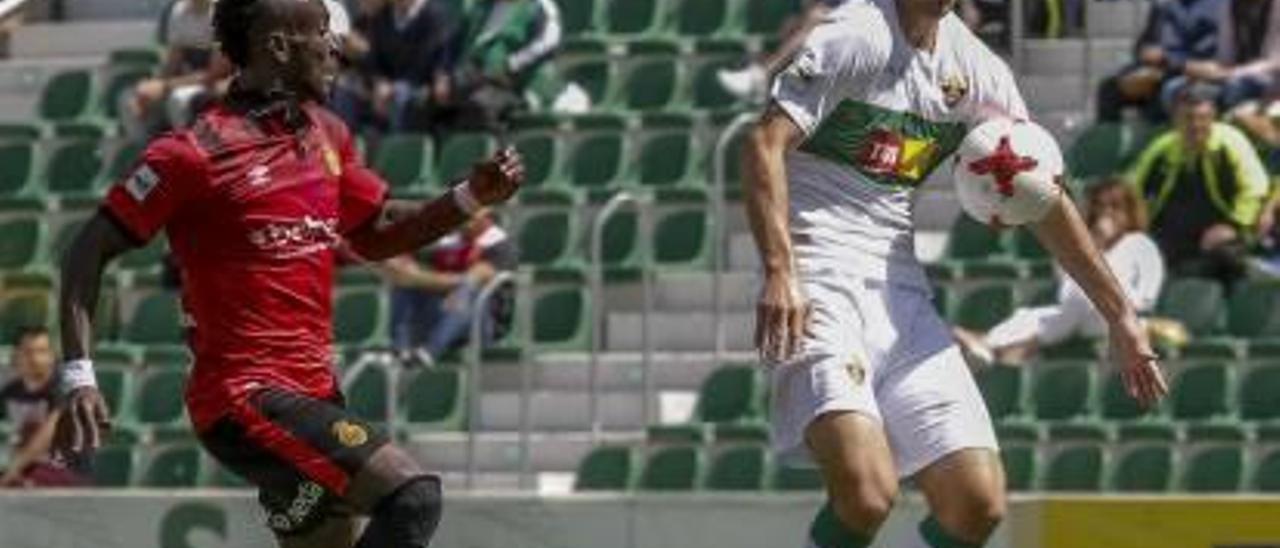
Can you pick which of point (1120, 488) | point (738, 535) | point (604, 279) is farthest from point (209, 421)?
point (604, 279)

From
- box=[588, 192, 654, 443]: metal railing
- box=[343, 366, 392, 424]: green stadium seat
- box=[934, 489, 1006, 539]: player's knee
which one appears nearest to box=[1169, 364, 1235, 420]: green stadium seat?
box=[588, 192, 654, 443]: metal railing

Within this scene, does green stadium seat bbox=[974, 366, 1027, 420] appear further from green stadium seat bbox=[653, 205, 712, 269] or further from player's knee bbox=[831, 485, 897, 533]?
player's knee bbox=[831, 485, 897, 533]

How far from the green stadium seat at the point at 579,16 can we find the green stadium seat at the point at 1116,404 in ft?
15.0

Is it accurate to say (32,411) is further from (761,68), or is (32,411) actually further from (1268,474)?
(1268,474)

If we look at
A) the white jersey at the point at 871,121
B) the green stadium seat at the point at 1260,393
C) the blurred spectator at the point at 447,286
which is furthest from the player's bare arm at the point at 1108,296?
the blurred spectator at the point at 447,286

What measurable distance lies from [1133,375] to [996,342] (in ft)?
20.8

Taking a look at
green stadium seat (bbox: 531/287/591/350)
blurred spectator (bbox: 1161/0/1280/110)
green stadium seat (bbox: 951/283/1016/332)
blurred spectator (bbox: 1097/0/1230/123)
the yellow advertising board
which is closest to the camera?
the yellow advertising board

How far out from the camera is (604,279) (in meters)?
19.5

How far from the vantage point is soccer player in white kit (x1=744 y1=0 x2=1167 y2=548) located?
11.5 meters

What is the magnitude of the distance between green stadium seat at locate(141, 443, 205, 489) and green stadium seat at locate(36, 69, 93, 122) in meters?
3.75

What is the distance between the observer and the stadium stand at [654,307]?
17.7 m

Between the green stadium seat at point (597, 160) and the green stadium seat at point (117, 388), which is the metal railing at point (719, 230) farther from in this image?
the green stadium seat at point (117, 388)

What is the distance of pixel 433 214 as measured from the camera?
1159 cm

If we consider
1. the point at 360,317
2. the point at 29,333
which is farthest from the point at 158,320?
the point at 29,333
